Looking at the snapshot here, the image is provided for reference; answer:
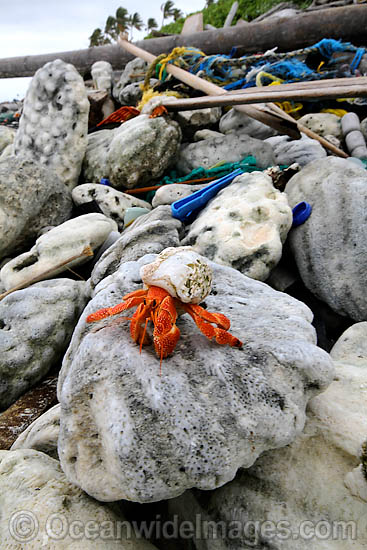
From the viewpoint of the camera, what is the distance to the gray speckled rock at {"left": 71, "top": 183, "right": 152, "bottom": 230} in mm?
4352

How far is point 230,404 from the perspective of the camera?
1.52m

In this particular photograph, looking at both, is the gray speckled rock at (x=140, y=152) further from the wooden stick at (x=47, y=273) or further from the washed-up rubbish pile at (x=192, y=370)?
the wooden stick at (x=47, y=273)

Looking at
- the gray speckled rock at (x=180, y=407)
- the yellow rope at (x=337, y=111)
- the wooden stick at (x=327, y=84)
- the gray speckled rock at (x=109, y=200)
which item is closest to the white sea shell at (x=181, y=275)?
the gray speckled rock at (x=180, y=407)

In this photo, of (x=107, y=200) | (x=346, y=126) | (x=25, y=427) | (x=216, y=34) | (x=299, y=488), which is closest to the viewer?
(x=299, y=488)

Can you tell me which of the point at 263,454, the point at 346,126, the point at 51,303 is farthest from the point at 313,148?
the point at 263,454

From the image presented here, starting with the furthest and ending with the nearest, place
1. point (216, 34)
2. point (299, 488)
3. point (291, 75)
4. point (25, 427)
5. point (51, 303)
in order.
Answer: point (216, 34) → point (291, 75) → point (51, 303) → point (25, 427) → point (299, 488)

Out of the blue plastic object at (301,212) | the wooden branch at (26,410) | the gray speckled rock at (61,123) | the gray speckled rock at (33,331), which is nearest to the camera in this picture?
the wooden branch at (26,410)

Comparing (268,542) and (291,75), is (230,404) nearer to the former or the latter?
(268,542)

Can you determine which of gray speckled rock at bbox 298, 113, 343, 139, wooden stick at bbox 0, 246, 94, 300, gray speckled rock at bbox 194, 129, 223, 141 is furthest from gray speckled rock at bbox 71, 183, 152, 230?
gray speckled rock at bbox 298, 113, 343, 139

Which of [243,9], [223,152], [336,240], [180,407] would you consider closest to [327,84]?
[223,152]

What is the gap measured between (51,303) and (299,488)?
2.12 m

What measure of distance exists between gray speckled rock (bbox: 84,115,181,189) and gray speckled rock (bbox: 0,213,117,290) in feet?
4.44

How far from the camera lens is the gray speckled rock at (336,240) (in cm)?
275

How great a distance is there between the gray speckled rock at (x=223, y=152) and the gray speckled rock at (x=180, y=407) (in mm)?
3300
